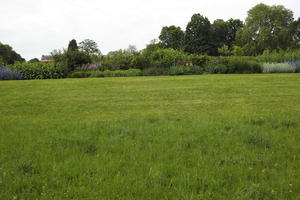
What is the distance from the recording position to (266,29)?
4900 cm

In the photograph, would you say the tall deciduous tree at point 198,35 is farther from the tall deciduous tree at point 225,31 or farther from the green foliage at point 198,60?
the green foliage at point 198,60

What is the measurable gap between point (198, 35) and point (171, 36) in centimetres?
911

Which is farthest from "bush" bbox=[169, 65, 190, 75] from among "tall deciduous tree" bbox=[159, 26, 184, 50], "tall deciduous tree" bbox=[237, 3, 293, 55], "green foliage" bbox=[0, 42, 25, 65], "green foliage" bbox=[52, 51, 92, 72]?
"green foliage" bbox=[0, 42, 25, 65]

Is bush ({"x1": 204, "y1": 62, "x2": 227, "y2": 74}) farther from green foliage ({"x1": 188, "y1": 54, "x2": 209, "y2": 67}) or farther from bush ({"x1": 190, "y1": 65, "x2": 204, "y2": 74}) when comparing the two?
green foliage ({"x1": 188, "y1": 54, "x2": 209, "y2": 67})

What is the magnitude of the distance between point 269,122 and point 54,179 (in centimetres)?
431

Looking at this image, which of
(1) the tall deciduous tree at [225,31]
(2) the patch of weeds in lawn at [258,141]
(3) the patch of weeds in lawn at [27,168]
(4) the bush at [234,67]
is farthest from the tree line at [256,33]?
(3) the patch of weeds in lawn at [27,168]

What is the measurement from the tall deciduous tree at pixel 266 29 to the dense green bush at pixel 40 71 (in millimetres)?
43851

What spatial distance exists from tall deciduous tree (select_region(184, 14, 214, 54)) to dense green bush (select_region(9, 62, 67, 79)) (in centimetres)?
4129

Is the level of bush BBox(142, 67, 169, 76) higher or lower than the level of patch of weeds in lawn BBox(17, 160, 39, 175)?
higher

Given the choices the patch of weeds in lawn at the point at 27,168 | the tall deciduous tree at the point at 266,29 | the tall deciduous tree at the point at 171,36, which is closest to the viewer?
the patch of weeds in lawn at the point at 27,168

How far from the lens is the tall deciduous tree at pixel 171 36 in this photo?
5967 cm

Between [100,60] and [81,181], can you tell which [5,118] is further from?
[100,60]

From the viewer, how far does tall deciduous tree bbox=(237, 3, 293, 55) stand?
49406mm

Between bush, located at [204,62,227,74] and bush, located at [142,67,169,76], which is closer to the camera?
bush, located at [142,67,169,76]
